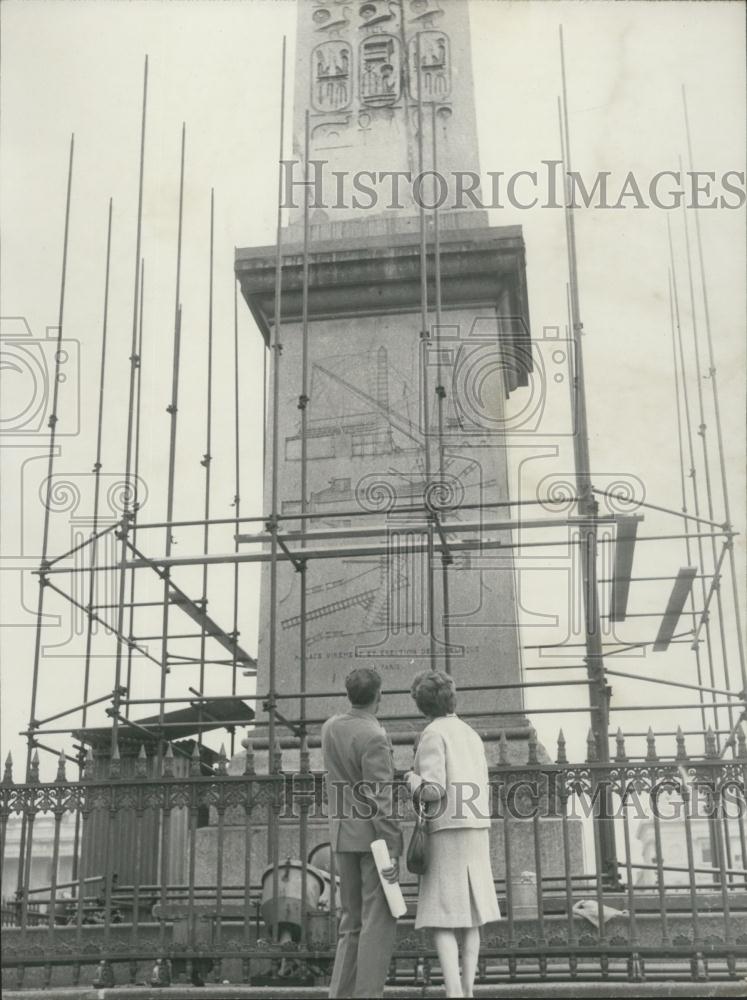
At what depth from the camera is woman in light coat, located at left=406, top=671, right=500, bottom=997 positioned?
6.18 meters

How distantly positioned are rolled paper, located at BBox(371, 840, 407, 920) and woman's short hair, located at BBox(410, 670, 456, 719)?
2.24ft

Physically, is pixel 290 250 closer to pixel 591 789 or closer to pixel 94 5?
pixel 94 5

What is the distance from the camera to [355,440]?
1146cm

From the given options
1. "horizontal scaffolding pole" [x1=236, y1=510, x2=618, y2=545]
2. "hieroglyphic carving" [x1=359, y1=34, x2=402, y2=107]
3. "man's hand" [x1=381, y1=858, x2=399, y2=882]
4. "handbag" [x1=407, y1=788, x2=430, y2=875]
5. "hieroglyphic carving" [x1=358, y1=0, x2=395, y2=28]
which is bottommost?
"man's hand" [x1=381, y1=858, x2=399, y2=882]

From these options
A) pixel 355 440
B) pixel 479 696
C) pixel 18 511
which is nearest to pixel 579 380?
pixel 355 440

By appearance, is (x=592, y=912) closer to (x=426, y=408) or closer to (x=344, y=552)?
(x=344, y=552)

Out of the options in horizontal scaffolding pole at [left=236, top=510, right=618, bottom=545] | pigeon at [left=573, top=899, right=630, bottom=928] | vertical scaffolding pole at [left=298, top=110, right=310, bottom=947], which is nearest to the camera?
vertical scaffolding pole at [left=298, top=110, right=310, bottom=947]

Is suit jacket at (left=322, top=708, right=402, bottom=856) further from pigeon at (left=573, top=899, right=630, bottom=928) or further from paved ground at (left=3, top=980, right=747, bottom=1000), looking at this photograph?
pigeon at (left=573, top=899, right=630, bottom=928)

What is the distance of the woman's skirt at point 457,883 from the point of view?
6172mm

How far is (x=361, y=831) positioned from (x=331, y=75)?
881cm

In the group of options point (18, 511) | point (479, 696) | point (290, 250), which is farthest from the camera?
point (18, 511)

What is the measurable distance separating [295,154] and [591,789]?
7.55 m

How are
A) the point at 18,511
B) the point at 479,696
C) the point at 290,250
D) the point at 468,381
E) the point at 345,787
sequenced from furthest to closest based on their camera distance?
the point at 18,511 < the point at 290,250 < the point at 468,381 < the point at 479,696 < the point at 345,787

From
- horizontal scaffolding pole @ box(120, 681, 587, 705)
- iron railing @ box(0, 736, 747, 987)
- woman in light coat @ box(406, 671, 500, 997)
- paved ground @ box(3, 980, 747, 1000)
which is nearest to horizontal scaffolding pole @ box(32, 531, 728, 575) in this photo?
horizontal scaffolding pole @ box(120, 681, 587, 705)
